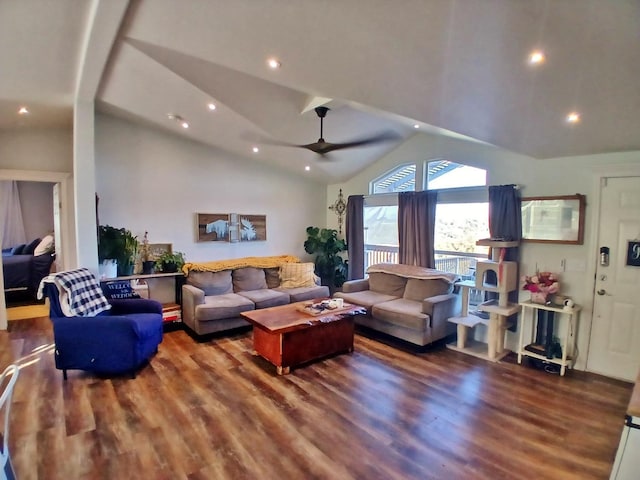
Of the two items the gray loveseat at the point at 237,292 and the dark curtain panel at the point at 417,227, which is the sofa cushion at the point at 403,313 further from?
the gray loveseat at the point at 237,292

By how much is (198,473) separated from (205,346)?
2.27 metres

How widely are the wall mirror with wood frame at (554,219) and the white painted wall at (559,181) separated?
73mm

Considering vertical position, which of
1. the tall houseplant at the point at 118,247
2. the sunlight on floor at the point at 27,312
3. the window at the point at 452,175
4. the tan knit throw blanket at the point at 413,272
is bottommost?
the sunlight on floor at the point at 27,312

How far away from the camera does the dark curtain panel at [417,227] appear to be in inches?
197

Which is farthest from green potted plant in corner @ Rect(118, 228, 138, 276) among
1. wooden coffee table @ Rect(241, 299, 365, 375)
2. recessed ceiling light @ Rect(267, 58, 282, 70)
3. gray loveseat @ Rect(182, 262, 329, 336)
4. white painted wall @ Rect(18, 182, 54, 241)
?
white painted wall @ Rect(18, 182, 54, 241)

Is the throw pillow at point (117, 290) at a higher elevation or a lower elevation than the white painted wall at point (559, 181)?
lower

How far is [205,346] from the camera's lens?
430 cm

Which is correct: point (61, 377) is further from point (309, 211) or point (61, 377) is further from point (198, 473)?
point (309, 211)

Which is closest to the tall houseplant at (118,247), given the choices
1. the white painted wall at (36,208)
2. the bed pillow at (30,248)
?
the bed pillow at (30,248)

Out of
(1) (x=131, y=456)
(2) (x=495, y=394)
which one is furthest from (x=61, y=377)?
(2) (x=495, y=394)

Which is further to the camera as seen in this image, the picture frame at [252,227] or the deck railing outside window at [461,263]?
the picture frame at [252,227]

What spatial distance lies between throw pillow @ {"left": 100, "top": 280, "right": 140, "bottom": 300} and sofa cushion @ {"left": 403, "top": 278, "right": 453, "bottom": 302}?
369 centimetres

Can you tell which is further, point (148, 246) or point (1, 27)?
point (148, 246)

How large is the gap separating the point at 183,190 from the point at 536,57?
4.80 metres
